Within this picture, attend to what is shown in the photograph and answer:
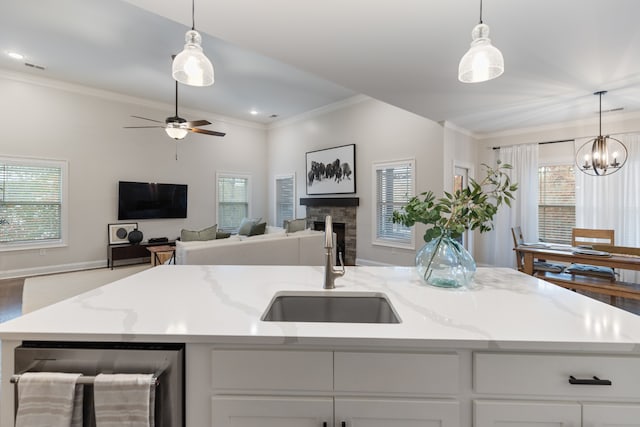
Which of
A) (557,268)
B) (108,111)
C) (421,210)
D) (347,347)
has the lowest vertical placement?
(557,268)

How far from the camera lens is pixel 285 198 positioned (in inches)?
297

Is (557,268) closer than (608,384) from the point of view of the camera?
No

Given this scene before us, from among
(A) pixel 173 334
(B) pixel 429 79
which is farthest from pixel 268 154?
(A) pixel 173 334

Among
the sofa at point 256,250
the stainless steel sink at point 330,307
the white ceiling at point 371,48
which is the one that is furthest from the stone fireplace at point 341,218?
the stainless steel sink at point 330,307

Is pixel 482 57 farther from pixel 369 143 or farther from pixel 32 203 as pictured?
pixel 32 203

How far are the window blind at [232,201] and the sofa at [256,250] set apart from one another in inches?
124

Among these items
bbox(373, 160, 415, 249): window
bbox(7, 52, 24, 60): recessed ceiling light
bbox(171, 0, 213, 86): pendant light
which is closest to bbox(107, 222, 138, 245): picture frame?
bbox(7, 52, 24, 60): recessed ceiling light

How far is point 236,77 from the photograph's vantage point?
15.4 feet

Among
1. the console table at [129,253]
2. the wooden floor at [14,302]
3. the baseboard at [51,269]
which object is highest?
the console table at [129,253]

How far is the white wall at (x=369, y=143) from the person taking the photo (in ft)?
15.7

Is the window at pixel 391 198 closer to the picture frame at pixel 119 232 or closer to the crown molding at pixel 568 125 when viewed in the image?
the crown molding at pixel 568 125

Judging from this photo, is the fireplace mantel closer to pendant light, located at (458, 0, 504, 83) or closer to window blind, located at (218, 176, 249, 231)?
window blind, located at (218, 176, 249, 231)

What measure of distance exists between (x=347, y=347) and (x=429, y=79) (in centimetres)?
305

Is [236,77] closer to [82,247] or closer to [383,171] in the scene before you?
[383,171]
